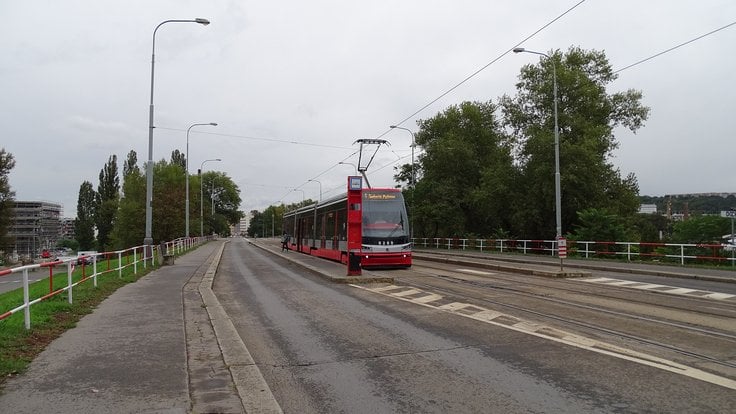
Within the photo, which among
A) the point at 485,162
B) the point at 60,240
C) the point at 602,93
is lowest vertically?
the point at 60,240

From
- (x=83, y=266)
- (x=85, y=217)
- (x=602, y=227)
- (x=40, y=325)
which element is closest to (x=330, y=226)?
(x=83, y=266)

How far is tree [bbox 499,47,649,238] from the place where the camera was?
1549 inches

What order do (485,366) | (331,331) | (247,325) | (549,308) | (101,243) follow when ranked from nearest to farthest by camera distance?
1. (485,366)
2. (331,331)
3. (247,325)
4. (549,308)
5. (101,243)

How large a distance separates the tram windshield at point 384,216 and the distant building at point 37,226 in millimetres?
107218

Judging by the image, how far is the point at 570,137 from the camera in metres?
43.4

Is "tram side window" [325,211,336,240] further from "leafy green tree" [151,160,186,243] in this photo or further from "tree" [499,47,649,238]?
"leafy green tree" [151,160,186,243]

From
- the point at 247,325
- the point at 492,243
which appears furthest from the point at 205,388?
the point at 492,243

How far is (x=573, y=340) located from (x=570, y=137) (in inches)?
1533

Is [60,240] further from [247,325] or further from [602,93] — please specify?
[247,325]

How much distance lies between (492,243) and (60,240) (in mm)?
166133

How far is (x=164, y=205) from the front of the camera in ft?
183

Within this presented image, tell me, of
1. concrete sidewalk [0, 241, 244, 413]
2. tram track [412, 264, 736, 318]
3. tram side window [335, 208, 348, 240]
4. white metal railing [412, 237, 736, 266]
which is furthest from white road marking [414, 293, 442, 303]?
white metal railing [412, 237, 736, 266]

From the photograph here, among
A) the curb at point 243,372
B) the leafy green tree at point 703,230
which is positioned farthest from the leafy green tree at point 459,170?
the curb at point 243,372

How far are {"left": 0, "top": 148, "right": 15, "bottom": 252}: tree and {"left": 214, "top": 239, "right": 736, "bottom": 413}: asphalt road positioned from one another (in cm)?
5624
